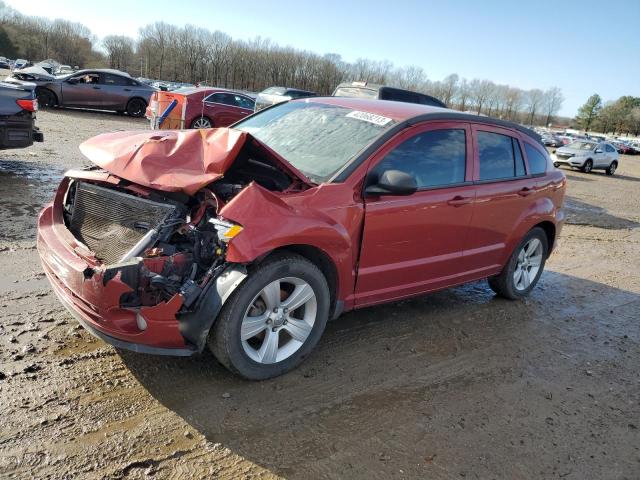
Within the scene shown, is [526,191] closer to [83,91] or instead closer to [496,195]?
[496,195]

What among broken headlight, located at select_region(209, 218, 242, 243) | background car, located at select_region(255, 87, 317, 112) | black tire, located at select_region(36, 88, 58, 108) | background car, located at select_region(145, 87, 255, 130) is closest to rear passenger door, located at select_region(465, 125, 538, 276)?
broken headlight, located at select_region(209, 218, 242, 243)

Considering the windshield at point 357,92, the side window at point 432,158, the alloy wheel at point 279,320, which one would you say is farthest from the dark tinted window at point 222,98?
the alloy wheel at point 279,320

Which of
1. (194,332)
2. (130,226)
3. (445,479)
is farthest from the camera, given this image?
(130,226)

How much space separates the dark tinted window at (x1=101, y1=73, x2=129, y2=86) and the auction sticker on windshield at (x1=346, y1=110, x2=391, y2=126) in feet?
58.6

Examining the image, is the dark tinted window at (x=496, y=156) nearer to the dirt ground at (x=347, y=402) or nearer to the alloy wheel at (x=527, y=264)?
the alloy wheel at (x=527, y=264)

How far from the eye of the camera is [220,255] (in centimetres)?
301

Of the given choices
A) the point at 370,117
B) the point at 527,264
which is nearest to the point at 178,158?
the point at 370,117

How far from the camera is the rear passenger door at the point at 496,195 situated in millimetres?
4566

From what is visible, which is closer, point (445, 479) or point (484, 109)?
point (445, 479)

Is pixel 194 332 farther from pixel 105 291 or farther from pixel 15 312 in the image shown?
pixel 15 312

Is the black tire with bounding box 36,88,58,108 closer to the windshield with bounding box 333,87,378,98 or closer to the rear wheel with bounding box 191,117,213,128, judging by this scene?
the rear wheel with bounding box 191,117,213,128

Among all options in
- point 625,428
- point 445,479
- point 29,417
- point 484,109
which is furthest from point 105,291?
point 484,109

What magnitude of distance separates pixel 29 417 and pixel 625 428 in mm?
3655

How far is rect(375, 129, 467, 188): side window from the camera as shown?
12.7ft
